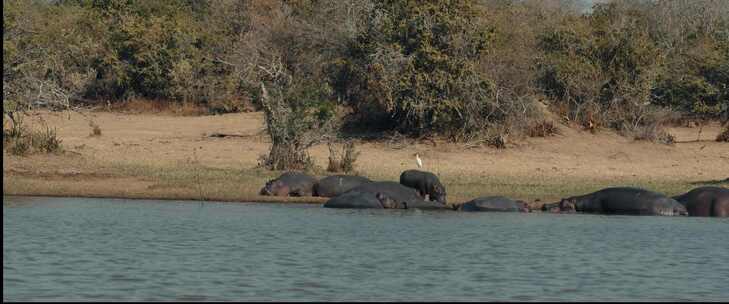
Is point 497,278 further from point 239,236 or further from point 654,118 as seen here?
point 654,118

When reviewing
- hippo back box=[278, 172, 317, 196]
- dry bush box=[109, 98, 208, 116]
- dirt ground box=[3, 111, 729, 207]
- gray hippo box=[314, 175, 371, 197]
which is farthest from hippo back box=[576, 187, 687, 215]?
dry bush box=[109, 98, 208, 116]

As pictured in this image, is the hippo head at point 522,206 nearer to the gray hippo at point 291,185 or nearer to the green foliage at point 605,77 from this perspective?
the gray hippo at point 291,185

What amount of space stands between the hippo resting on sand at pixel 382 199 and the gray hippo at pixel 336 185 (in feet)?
2.84

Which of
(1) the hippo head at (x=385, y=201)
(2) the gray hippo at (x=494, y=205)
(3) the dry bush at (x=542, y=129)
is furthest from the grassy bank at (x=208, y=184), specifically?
(3) the dry bush at (x=542, y=129)

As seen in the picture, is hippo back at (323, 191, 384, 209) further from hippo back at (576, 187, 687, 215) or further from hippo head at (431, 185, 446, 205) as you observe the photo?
hippo back at (576, 187, 687, 215)

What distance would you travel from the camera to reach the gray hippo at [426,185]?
81.7 feet

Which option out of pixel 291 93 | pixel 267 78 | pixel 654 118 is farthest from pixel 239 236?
pixel 654 118

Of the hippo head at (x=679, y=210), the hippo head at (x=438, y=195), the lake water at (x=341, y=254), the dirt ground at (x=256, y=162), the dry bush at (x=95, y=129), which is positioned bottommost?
the lake water at (x=341, y=254)

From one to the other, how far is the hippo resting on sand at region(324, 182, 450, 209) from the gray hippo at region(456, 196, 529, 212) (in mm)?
692

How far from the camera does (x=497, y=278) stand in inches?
625

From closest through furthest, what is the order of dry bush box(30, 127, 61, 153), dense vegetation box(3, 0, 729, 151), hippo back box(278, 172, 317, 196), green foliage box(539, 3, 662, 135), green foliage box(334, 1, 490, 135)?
hippo back box(278, 172, 317, 196)
dry bush box(30, 127, 61, 153)
dense vegetation box(3, 0, 729, 151)
green foliage box(334, 1, 490, 135)
green foliage box(539, 3, 662, 135)

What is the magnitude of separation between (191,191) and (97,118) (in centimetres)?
1569

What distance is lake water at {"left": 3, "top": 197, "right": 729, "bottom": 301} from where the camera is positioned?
14.5 m

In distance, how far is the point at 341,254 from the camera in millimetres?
17844
